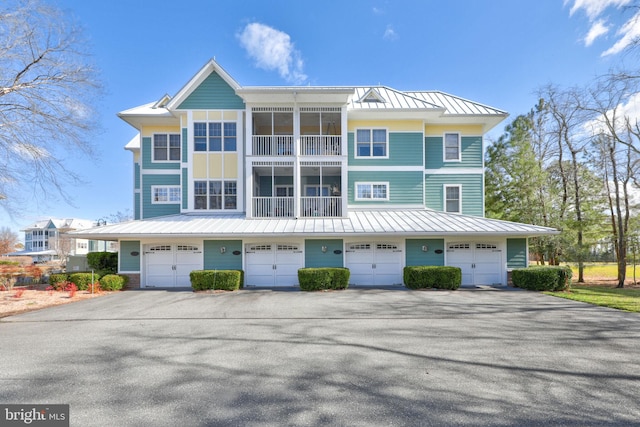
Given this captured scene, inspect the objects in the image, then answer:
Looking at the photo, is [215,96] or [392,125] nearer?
[215,96]

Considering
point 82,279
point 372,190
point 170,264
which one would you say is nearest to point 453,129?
point 372,190

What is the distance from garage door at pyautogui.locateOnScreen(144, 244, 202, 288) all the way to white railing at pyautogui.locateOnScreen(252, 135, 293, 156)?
597cm

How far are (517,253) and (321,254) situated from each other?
32.1 feet

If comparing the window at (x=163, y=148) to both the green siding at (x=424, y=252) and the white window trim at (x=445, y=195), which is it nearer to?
the green siding at (x=424, y=252)

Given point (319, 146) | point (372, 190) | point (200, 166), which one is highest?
point (319, 146)

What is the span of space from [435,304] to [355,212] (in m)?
7.52

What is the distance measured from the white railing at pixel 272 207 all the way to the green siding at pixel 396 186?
3539 mm

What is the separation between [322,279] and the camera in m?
13.7

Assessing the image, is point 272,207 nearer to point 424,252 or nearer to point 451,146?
point 424,252

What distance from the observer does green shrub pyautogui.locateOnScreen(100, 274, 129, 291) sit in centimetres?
1409

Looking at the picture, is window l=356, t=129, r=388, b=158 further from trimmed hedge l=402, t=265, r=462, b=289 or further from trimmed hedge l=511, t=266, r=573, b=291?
trimmed hedge l=511, t=266, r=573, b=291

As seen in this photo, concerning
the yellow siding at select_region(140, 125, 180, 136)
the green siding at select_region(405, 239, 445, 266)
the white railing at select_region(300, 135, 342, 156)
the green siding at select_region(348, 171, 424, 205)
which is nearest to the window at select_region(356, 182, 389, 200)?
the green siding at select_region(348, 171, 424, 205)

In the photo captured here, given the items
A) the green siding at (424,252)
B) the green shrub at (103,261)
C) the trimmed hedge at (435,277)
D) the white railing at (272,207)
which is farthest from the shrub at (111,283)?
the green siding at (424,252)

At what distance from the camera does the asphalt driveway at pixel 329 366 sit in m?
3.88
